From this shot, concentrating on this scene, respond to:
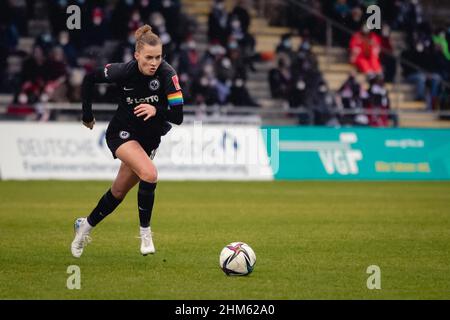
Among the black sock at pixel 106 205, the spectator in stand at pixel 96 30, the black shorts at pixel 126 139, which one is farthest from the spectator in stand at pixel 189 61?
the black sock at pixel 106 205

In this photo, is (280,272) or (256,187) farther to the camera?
(256,187)

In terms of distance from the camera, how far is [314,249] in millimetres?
11836

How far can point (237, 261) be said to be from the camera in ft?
31.5

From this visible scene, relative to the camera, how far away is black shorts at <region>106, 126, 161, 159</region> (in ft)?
35.2

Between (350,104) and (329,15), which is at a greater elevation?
(329,15)

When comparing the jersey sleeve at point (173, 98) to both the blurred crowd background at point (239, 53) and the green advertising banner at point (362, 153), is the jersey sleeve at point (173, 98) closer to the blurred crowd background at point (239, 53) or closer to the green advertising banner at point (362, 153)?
the green advertising banner at point (362, 153)

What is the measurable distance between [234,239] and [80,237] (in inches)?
102

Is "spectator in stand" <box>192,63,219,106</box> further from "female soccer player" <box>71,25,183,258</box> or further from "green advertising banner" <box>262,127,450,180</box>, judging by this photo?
"female soccer player" <box>71,25,183,258</box>

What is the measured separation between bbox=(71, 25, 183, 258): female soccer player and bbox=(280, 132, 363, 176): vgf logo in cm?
1356

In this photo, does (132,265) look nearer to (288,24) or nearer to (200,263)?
(200,263)

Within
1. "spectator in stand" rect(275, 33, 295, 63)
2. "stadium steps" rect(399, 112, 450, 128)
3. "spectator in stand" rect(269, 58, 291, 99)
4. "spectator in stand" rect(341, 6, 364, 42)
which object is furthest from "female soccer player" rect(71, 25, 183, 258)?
"spectator in stand" rect(341, 6, 364, 42)
